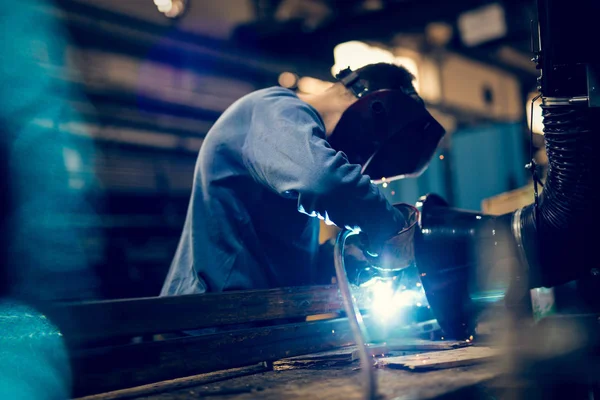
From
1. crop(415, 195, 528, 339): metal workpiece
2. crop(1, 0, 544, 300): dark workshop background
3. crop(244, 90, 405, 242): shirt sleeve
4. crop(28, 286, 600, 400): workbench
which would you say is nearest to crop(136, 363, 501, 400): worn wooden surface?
crop(28, 286, 600, 400): workbench

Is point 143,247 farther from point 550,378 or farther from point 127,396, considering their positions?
point 550,378

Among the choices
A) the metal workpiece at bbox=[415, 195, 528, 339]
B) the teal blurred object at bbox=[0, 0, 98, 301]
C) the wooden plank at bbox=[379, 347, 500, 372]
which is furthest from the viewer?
the teal blurred object at bbox=[0, 0, 98, 301]

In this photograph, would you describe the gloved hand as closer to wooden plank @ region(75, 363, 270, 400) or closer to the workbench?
the workbench

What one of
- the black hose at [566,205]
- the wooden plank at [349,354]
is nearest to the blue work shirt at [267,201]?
the wooden plank at [349,354]

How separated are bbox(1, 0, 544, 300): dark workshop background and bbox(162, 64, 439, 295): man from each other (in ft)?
10.1

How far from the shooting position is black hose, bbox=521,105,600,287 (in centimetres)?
184

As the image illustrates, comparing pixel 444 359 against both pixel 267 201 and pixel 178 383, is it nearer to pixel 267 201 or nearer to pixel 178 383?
pixel 178 383

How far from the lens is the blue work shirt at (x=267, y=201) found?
6.06 feet

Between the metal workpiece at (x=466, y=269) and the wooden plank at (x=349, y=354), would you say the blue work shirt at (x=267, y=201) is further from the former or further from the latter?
the wooden plank at (x=349, y=354)

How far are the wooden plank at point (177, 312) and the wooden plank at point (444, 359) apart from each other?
446mm

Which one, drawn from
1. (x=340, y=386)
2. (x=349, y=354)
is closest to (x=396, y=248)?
(x=349, y=354)

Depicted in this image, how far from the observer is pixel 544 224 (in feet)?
6.69

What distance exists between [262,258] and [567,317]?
1.38 meters

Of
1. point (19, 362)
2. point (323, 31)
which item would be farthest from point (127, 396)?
point (323, 31)
